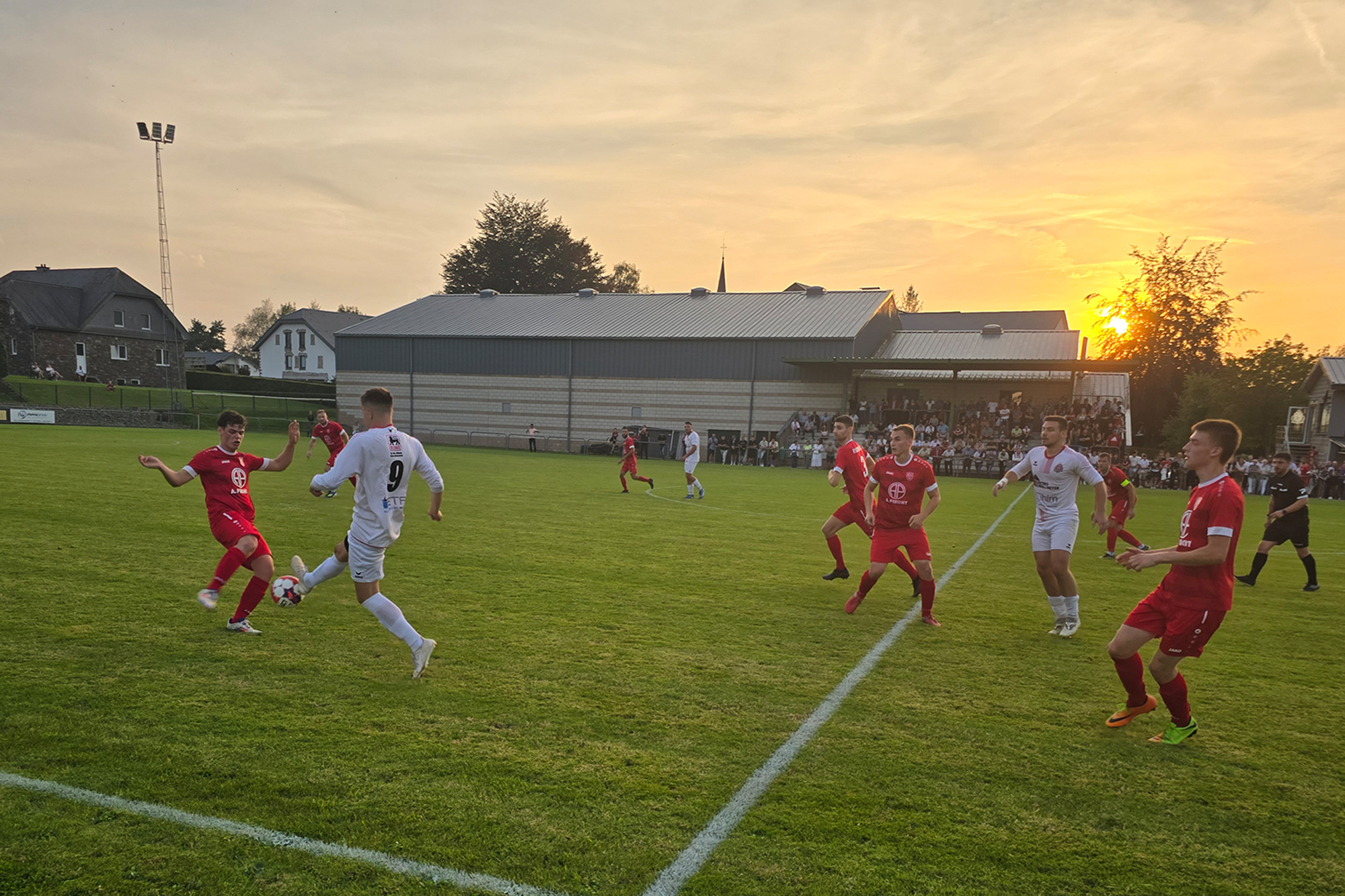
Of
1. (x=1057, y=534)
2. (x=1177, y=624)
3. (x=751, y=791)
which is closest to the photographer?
(x=751, y=791)

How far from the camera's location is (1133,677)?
17.7 feet

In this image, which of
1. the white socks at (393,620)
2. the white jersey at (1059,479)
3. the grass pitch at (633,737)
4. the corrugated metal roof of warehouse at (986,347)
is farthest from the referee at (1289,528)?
the corrugated metal roof of warehouse at (986,347)

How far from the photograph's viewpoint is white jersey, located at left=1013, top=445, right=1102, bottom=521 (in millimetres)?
7980

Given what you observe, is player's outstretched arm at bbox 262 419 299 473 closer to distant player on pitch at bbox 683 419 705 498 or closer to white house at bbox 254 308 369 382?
distant player on pitch at bbox 683 419 705 498

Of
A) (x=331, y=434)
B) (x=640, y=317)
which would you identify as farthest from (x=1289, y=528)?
(x=640, y=317)

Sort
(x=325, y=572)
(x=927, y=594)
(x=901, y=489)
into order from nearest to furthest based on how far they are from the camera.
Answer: (x=325, y=572) < (x=927, y=594) < (x=901, y=489)

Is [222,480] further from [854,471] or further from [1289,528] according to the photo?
[1289,528]

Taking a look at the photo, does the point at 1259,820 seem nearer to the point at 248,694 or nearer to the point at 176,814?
the point at 176,814

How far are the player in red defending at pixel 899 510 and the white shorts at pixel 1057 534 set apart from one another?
1.08m

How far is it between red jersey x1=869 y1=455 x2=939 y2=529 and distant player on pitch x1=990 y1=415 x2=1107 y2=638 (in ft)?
2.66

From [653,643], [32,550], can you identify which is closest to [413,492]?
[32,550]

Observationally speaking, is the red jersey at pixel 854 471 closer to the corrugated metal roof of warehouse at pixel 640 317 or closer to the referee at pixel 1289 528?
the referee at pixel 1289 528

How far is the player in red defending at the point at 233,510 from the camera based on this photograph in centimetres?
689

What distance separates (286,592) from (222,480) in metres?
1.19
